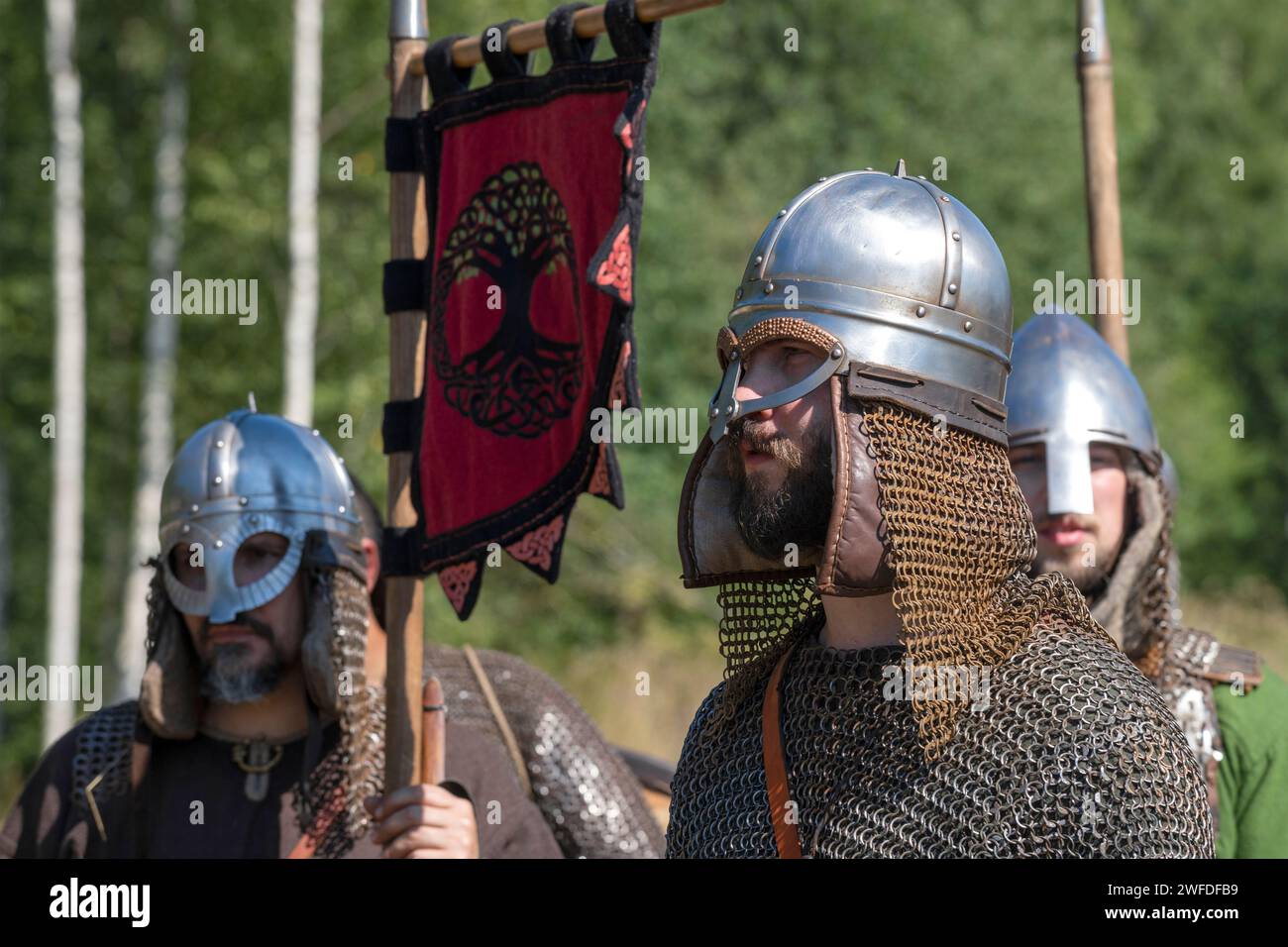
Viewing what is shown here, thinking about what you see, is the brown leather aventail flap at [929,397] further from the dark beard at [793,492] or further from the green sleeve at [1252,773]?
the green sleeve at [1252,773]

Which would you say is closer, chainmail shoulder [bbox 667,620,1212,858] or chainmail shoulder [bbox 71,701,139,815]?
chainmail shoulder [bbox 667,620,1212,858]

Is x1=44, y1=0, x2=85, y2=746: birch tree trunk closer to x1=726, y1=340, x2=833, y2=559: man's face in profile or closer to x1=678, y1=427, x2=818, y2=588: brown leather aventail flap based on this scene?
x1=678, y1=427, x2=818, y2=588: brown leather aventail flap

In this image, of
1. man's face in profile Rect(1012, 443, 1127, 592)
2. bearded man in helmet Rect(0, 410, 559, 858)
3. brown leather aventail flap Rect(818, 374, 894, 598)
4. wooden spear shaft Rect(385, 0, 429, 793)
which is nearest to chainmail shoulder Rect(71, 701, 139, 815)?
bearded man in helmet Rect(0, 410, 559, 858)

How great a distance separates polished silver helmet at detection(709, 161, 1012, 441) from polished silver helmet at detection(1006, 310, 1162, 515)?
1616 mm

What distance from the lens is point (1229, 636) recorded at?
18.4 metres

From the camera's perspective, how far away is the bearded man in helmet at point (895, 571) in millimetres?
3156

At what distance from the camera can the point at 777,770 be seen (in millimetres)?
3504

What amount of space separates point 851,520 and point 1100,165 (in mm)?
3081

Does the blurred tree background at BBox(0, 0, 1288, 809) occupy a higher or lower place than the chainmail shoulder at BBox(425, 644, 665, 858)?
higher

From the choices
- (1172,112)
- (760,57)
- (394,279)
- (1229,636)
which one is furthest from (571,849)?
(1172,112)

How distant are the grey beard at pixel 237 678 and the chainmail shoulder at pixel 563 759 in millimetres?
590

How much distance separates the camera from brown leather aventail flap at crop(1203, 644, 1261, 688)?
5.04m

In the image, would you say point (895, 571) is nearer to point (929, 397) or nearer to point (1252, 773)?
point (929, 397)
